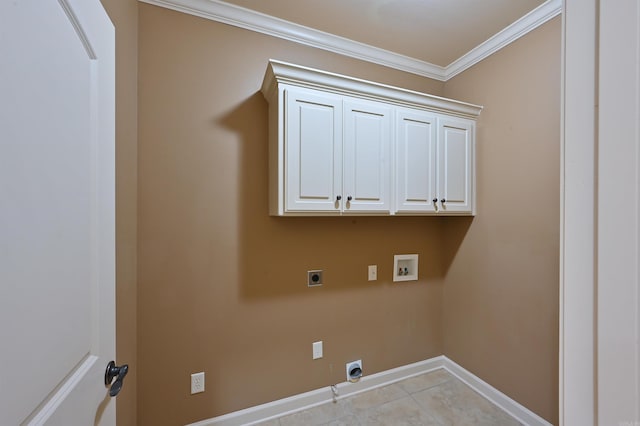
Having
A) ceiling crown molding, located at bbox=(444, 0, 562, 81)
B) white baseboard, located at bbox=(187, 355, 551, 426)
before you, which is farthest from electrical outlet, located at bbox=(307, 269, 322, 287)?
ceiling crown molding, located at bbox=(444, 0, 562, 81)

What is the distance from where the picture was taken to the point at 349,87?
1638 millimetres

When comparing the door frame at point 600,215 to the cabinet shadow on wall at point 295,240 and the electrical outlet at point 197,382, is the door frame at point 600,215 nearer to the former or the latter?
the cabinet shadow on wall at point 295,240

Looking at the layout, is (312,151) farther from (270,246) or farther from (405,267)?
(405,267)

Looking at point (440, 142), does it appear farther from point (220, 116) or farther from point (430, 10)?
point (220, 116)

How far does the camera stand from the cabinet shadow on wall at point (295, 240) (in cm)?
173

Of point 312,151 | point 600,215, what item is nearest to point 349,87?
point 312,151

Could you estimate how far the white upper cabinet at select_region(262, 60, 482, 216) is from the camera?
1.52 meters

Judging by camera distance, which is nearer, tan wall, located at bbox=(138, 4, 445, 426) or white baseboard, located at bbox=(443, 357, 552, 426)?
tan wall, located at bbox=(138, 4, 445, 426)

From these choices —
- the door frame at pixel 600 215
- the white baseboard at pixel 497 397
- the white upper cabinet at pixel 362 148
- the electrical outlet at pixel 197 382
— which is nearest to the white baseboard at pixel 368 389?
the white baseboard at pixel 497 397

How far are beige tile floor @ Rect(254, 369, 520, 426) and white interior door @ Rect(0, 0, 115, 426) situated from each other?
145 cm

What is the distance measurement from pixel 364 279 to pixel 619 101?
1.85 metres

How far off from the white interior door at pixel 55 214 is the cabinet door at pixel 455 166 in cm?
195

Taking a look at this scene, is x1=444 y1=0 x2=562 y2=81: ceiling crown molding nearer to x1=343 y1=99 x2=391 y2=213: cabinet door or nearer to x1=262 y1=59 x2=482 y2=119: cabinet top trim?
x1=262 y1=59 x2=482 y2=119: cabinet top trim

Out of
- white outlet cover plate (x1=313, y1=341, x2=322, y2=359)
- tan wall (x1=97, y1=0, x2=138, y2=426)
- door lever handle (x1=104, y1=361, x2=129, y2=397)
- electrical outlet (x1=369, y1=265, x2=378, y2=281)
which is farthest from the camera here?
electrical outlet (x1=369, y1=265, x2=378, y2=281)
